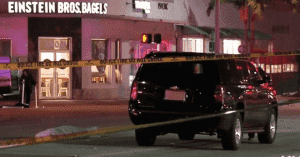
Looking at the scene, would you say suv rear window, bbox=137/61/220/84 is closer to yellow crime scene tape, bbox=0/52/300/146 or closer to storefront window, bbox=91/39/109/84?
yellow crime scene tape, bbox=0/52/300/146

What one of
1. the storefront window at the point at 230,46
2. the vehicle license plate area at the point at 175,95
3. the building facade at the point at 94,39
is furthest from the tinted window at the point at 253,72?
the storefront window at the point at 230,46

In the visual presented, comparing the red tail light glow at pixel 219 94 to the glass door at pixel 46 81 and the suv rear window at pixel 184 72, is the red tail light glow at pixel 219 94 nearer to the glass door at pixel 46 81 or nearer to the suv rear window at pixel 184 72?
the suv rear window at pixel 184 72

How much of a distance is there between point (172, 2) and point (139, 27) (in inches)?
93.0

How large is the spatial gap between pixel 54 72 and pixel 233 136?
21559 millimetres

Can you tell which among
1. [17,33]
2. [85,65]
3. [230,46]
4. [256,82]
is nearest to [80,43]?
[17,33]

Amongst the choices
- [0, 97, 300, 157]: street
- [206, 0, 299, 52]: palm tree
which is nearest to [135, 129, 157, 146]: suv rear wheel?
[0, 97, 300, 157]: street

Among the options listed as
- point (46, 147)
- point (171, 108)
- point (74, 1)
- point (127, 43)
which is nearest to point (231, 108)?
point (171, 108)

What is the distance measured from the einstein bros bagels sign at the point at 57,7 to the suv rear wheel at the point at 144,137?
1984 centimetres

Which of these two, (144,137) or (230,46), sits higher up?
(230,46)

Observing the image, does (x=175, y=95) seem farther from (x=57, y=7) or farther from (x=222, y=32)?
(x=222, y=32)

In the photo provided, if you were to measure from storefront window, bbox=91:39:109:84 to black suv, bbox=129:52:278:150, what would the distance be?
21.6 metres

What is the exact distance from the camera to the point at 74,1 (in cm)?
3322

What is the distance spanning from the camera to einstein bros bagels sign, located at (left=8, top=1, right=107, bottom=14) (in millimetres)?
32344

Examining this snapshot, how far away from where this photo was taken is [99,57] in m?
35.1
